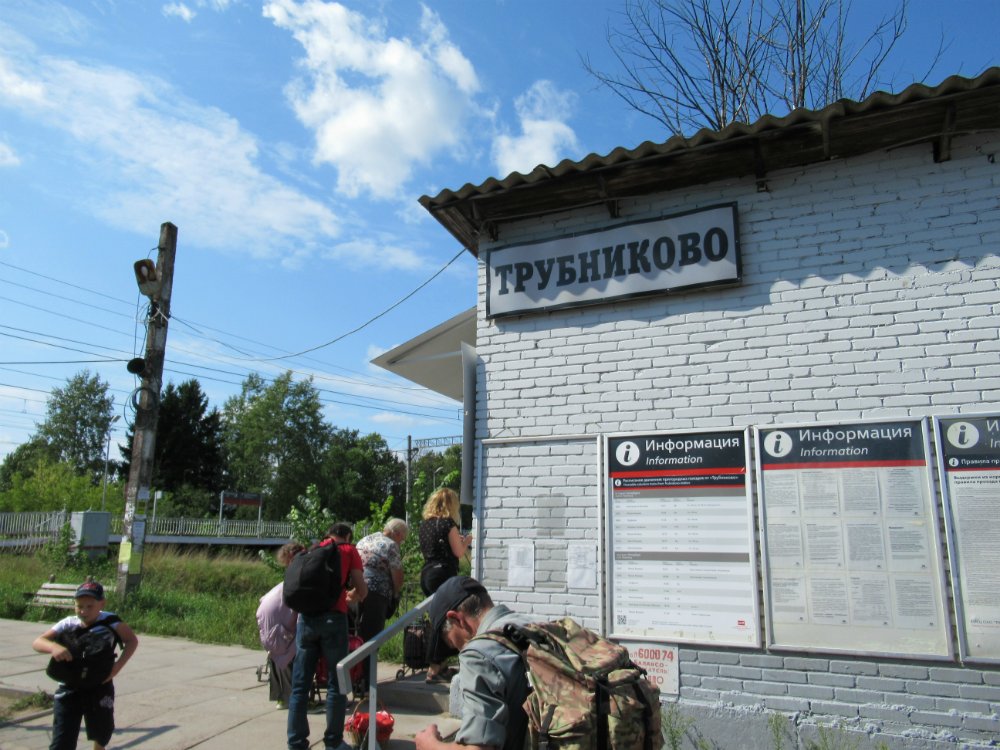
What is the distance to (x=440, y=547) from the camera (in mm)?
6168

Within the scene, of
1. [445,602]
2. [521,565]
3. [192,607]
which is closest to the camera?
[445,602]

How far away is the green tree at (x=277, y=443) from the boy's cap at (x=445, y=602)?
60.5 meters

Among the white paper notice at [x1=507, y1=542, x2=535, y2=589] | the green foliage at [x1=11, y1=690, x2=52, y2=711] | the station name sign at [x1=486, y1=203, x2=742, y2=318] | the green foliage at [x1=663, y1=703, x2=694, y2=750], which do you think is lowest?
the green foliage at [x1=11, y1=690, x2=52, y2=711]

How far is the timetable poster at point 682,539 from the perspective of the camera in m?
4.84

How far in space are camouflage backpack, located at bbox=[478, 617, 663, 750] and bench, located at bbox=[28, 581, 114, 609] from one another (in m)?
10.8

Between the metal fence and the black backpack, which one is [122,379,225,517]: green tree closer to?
the metal fence

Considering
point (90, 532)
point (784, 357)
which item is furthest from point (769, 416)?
point (90, 532)

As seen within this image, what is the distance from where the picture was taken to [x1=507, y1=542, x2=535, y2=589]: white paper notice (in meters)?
5.49

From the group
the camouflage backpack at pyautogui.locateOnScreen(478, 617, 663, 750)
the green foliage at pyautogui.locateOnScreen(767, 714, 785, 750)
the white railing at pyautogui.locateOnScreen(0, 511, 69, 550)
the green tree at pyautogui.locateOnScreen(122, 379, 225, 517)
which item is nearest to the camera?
the camouflage backpack at pyautogui.locateOnScreen(478, 617, 663, 750)

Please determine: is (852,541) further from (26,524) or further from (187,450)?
(187,450)

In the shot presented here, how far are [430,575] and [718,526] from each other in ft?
8.11

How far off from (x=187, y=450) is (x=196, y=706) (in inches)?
2051

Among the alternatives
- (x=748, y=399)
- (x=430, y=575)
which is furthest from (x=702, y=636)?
(x=430, y=575)

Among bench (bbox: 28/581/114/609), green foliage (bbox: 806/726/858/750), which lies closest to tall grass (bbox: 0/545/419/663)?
bench (bbox: 28/581/114/609)
